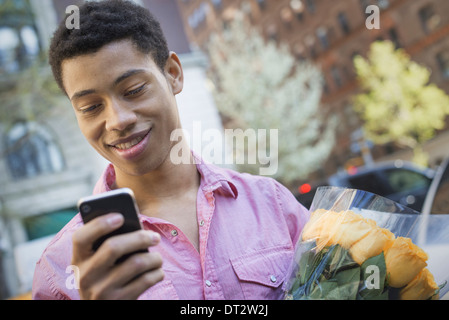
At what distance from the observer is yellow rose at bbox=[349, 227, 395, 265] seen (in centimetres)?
103

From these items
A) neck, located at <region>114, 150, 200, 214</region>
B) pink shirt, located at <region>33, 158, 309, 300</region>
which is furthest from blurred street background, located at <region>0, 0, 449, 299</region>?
pink shirt, located at <region>33, 158, 309, 300</region>

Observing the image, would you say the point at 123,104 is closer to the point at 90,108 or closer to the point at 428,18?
the point at 90,108

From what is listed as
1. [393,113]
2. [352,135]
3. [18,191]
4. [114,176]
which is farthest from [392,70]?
[114,176]

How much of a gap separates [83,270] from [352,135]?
82.2 ft

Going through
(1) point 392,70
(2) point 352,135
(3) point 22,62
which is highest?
(3) point 22,62

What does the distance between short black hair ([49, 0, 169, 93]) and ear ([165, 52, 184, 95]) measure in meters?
0.05

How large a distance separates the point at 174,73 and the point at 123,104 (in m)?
0.37

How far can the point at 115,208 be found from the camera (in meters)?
0.86

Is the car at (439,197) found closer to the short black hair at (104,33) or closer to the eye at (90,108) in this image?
the short black hair at (104,33)

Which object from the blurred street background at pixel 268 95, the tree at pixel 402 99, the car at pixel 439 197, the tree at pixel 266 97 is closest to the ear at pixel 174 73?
the blurred street background at pixel 268 95

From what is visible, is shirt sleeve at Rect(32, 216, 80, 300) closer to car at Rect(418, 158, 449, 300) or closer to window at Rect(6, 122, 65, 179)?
car at Rect(418, 158, 449, 300)

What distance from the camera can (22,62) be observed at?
369 inches

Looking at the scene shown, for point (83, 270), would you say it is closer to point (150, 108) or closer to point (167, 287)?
point (167, 287)

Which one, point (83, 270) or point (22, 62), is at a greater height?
point (22, 62)
